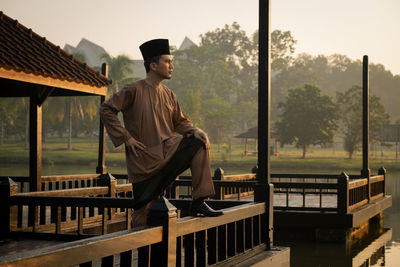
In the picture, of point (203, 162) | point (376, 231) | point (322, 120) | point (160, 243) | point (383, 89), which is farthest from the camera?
point (383, 89)

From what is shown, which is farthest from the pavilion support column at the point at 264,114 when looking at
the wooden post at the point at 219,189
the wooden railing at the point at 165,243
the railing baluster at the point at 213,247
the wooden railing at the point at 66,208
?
the wooden post at the point at 219,189

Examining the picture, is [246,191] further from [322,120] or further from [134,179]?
[322,120]

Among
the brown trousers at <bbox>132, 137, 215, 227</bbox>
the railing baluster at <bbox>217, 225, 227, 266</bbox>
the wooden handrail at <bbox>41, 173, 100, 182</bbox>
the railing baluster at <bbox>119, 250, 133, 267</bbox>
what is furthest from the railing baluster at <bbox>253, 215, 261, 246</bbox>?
the wooden handrail at <bbox>41, 173, 100, 182</bbox>

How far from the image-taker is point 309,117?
62.8m

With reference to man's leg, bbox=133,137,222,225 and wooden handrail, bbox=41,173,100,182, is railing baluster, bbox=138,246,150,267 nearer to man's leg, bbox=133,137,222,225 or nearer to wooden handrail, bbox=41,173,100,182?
man's leg, bbox=133,137,222,225

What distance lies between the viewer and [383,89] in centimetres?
13038

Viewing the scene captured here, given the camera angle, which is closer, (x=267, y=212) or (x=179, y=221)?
(x=179, y=221)

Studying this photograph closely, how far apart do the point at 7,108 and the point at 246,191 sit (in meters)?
52.9

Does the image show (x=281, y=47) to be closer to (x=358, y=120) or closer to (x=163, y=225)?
(x=358, y=120)

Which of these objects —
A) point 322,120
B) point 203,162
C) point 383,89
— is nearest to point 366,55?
point 203,162

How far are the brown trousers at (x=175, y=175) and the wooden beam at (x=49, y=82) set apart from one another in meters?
5.43

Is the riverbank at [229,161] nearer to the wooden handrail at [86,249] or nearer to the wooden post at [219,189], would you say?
the wooden post at [219,189]

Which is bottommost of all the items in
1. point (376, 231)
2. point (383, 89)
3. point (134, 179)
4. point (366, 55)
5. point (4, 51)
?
point (376, 231)

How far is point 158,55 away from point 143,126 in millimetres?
674
